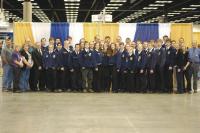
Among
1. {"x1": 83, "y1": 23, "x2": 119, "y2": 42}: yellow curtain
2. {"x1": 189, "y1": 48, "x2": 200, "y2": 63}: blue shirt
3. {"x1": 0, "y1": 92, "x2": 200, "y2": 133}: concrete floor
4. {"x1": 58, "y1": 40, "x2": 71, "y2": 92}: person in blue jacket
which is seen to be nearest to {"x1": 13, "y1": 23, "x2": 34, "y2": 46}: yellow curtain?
{"x1": 58, "y1": 40, "x2": 71, "y2": 92}: person in blue jacket

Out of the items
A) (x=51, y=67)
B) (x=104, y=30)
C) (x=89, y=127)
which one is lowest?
(x=89, y=127)

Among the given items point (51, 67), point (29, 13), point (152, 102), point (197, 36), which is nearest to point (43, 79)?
point (51, 67)

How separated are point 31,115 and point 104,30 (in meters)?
6.02

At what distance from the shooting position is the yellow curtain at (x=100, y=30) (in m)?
13.2

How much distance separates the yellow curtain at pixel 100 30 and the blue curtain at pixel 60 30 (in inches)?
23.9

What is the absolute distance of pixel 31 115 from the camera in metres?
7.83

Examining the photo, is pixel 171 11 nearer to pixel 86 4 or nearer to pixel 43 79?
pixel 86 4

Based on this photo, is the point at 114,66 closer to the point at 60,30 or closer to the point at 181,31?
the point at 60,30

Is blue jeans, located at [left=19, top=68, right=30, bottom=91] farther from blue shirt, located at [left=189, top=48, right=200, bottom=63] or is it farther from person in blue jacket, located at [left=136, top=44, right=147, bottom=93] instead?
blue shirt, located at [left=189, top=48, right=200, bottom=63]

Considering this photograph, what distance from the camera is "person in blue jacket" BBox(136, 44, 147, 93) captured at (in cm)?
1206

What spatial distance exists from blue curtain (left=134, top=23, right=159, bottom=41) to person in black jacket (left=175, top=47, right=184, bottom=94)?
1467 mm

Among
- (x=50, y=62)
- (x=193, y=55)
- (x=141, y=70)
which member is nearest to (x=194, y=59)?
(x=193, y=55)

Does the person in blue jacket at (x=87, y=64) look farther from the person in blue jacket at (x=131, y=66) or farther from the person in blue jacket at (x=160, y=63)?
the person in blue jacket at (x=160, y=63)

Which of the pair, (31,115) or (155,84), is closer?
(31,115)
